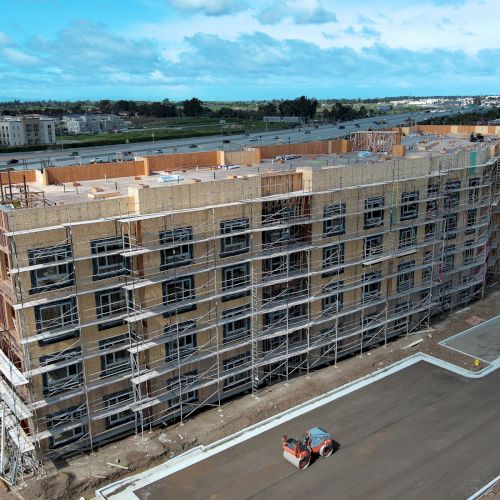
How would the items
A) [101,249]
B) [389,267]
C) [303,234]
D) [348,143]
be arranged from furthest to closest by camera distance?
[348,143]
[389,267]
[303,234]
[101,249]

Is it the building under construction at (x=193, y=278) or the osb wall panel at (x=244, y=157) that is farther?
the osb wall panel at (x=244, y=157)

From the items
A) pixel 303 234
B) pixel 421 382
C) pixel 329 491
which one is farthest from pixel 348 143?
pixel 329 491

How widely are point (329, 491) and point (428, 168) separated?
25.1 meters

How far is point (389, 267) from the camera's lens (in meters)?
41.5

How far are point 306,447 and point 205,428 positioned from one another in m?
6.31

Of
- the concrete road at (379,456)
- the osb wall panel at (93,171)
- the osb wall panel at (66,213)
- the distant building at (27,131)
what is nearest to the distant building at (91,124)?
the distant building at (27,131)

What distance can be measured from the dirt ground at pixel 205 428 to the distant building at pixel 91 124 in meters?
111

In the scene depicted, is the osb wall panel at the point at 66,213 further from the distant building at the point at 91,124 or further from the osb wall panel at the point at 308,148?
the distant building at the point at 91,124

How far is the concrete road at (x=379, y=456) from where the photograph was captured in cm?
2666

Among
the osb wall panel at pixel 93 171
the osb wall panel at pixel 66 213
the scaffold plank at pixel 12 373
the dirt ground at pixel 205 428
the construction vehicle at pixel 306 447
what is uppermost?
the osb wall panel at pixel 93 171

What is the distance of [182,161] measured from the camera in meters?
43.9

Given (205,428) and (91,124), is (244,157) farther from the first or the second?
(91,124)

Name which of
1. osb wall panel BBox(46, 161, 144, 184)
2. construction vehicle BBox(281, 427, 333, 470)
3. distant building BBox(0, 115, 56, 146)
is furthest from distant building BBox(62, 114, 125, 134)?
construction vehicle BBox(281, 427, 333, 470)

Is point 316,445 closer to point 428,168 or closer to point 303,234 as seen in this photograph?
point 303,234
